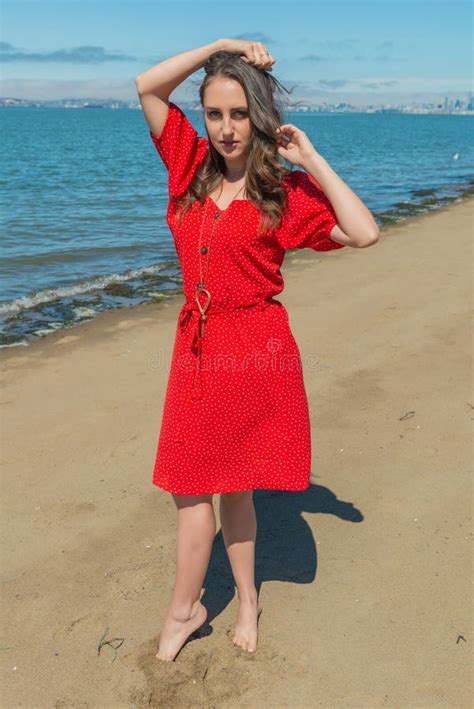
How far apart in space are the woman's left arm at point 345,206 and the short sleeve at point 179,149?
1.40 feet

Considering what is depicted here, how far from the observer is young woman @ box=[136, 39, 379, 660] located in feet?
8.16

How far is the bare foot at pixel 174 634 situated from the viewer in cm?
285

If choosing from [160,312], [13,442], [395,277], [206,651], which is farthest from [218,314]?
[395,277]

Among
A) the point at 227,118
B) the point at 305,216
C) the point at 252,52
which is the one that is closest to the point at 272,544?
the point at 305,216

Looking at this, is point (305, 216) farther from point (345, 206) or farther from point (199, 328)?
point (199, 328)

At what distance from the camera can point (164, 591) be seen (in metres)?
3.28

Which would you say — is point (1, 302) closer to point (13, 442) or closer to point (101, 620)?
point (13, 442)

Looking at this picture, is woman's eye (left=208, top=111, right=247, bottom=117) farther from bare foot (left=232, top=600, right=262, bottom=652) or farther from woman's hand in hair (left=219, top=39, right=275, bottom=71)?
bare foot (left=232, top=600, right=262, bottom=652)

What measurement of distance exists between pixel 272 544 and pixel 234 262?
168cm

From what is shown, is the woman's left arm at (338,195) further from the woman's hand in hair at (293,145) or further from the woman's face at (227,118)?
the woman's face at (227,118)

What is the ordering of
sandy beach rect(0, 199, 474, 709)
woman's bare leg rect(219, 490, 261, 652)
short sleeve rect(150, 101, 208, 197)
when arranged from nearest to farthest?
short sleeve rect(150, 101, 208, 197) → sandy beach rect(0, 199, 474, 709) → woman's bare leg rect(219, 490, 261, 652)

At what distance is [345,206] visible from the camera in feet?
8.12

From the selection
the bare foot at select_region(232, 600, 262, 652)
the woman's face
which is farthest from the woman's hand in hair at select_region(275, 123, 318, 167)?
the bare foot at select_region(232, 600, 262, 652)

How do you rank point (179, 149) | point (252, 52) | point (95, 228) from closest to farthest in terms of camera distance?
point (252, 52) < point (179, 149) < point (95, 228)
